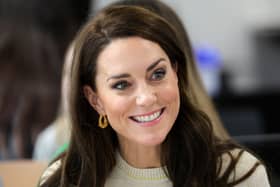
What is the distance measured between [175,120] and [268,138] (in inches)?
13.2

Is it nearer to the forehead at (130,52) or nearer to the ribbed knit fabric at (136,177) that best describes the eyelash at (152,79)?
the forehead at (130,52)

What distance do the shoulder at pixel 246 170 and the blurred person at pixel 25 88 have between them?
3.67ft

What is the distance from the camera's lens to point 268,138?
1625mm

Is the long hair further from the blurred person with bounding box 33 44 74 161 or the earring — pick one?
the blurred person with bounding box 33 44 74 161

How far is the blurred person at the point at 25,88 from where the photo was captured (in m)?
2.42

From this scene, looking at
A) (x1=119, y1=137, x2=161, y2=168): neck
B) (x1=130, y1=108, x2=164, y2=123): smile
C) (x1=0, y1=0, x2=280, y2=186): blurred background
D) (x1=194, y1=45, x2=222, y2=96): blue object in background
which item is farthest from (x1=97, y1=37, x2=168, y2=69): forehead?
(x1=194, y1=45, x2=222, y2=96): blue object in background

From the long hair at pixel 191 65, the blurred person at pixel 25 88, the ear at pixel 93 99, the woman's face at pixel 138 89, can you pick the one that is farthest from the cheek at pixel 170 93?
the blurred person at pixel 25 88

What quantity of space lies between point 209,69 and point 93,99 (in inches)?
102

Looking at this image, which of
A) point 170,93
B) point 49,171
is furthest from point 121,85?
point 49,171

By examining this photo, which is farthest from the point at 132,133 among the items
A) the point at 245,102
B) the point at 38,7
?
the point at 245,102

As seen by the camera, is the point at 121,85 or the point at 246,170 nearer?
the point at 121,85

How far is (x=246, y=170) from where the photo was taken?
1.42m

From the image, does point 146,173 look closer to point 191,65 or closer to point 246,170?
point 246,170

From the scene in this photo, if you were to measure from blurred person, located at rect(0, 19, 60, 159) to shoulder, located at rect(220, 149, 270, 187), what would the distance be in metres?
1.12
